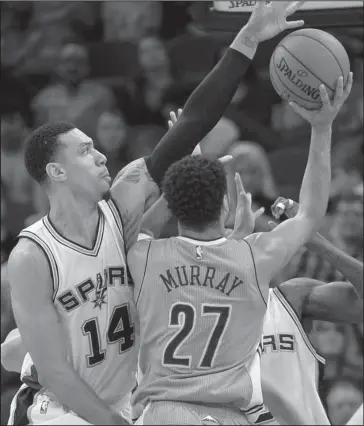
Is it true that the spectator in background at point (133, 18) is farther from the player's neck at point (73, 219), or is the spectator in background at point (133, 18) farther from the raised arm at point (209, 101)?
the player's neck at point (73, 219)

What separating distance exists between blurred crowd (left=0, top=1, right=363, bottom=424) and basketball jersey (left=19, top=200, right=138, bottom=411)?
3.60 meters

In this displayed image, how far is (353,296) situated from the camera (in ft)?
13.4

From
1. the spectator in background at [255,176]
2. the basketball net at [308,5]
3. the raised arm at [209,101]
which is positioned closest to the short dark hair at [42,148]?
the raised arm at [209,101]

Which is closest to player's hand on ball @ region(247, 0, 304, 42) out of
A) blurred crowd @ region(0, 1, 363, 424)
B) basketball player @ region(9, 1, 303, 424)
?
basketball player @ region(9, 1, 303, 424)

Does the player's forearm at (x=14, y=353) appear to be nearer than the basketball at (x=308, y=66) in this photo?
No

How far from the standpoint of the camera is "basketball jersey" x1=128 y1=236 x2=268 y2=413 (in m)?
3.35

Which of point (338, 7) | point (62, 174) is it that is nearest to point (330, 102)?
point (62, 174)

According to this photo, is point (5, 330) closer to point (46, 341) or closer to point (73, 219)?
point (73, 219)

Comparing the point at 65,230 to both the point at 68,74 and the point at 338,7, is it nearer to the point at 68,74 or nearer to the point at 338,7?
the point at 338,7

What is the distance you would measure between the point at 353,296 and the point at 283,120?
4.18 metres

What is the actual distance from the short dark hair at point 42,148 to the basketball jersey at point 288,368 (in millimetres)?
1189

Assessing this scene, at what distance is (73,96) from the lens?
8.49m

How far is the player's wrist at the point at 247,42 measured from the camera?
3.95m

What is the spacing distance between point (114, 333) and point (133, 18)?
5611 millimetres
